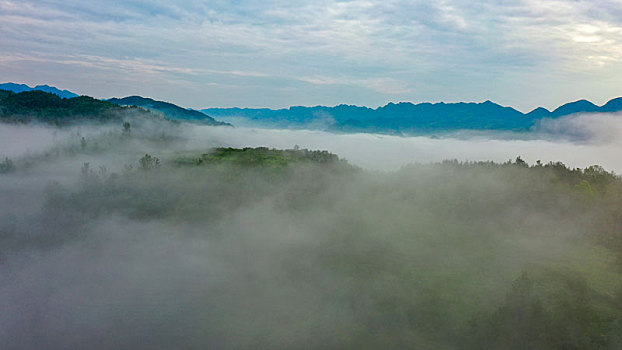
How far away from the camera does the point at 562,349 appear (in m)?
142

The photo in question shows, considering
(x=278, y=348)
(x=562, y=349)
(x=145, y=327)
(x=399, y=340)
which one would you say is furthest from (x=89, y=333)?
(x=562, y=349)

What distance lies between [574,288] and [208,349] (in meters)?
152

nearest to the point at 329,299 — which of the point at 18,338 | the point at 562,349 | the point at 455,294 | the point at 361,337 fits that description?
the point at 361,337

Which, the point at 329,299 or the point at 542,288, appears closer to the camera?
the point at 542,288

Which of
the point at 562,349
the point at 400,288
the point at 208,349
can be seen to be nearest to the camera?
the point at 562,349

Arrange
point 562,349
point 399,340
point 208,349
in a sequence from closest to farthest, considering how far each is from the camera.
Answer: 1. point 562,349
2. point 399,340
3. point 208,349

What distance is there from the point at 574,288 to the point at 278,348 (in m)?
123

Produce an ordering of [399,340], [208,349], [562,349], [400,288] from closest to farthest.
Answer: [562,349], [399,340], [208,349], [400,288]

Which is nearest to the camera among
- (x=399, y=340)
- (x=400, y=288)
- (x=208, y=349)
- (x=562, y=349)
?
(x=562, y=349)

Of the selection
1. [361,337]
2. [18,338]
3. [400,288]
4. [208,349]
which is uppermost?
[400,288]

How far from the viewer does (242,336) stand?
17262 centimetres

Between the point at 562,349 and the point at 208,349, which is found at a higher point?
the point at 562,349

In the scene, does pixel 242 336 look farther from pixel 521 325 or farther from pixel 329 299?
pixel 521 325

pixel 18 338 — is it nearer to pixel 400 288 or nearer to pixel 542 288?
pixel 400 288
